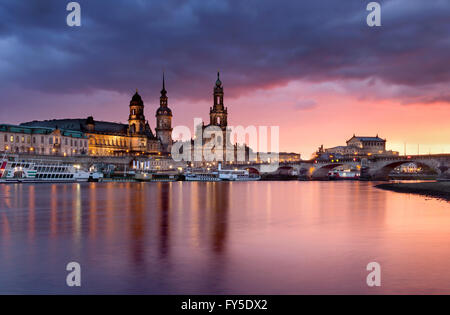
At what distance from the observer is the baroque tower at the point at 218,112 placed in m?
180

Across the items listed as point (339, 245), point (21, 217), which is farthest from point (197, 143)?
point (339, 245)

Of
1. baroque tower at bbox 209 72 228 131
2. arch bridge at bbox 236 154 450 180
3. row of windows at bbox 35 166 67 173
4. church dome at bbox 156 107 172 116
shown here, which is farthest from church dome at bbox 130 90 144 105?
row of windows at bbox 35 166 67 173

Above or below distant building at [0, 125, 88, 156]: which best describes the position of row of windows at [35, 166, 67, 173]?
below

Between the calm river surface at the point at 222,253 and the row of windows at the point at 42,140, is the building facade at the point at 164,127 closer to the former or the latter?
the row of windows at the point at 42,140

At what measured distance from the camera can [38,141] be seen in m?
131

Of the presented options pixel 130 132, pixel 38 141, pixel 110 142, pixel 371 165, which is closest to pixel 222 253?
pixel 371 165

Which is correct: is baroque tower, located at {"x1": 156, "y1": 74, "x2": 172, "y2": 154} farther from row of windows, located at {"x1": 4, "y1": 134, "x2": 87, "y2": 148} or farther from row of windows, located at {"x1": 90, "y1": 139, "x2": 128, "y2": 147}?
row of windows, located at {"x1": 4, "y1": 134, "x2": 87, "y2": 148}

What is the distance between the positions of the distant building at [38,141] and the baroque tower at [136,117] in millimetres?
32214

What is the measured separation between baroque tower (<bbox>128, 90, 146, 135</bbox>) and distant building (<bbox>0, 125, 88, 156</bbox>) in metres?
32.2

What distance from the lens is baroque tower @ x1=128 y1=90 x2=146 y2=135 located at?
17738cm

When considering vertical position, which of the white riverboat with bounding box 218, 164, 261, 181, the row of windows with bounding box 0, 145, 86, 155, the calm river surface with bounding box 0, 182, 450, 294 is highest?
the row of windows with bounding box 0, 145, 86, 155

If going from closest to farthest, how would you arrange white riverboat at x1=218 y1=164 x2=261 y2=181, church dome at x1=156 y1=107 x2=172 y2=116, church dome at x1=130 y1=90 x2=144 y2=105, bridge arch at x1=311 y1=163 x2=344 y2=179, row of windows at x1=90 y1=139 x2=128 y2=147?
white riverboat at x1=218 y1=164 x2=261 y2=181, bridge arch at x1=311 y1=163 x2=344 y2=179, row of windows at x1=90 y1=139 x2=128 y2=147, church dome at x1=130 y1=90 x2=144 y2=105, church dome at x1=156 y1=107 x2=172 y2=116

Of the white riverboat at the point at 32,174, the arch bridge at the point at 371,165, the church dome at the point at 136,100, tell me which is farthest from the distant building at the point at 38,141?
the arch bridge at the point at 371,165

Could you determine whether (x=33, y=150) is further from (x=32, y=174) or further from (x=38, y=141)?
(x=32, y=174)
